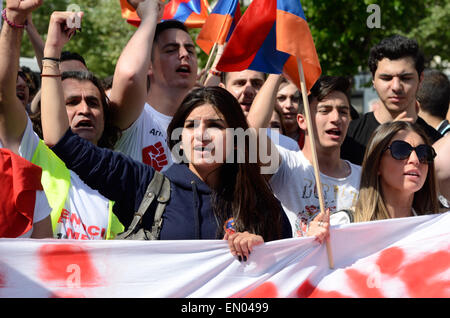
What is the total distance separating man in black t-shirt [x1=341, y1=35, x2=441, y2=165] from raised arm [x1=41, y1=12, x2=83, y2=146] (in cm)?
233

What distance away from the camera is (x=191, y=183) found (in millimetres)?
3174

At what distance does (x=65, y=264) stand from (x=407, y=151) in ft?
5.99

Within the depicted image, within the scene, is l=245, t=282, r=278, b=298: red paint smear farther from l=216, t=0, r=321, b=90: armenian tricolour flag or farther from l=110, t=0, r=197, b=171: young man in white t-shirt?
l=110, t=0, r=197, b=171: young man in white t-shirt

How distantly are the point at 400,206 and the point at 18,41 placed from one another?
6.95 ft

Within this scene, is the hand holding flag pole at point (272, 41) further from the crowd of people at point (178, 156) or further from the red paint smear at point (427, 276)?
the red paint smear at point (427, 276)

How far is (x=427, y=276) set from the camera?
309cm

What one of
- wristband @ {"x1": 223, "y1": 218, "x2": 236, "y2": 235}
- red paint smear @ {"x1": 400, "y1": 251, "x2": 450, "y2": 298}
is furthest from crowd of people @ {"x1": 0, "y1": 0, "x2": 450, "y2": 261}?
red paint smear @ {"x1": 400, "y1": 251, "x2": 450, "y2": 298}

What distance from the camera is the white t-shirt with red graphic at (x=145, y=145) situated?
13.1 ft

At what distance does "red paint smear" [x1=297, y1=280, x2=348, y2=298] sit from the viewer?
2991mm

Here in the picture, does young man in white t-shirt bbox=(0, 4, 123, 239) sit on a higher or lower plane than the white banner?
higher

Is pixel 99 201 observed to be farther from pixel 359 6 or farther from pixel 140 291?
pixel 359 6

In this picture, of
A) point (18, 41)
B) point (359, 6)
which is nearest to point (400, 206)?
point (18, 41)

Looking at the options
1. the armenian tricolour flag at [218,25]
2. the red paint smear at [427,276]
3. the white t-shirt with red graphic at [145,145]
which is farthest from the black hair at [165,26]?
the red paint smear at [427,276]

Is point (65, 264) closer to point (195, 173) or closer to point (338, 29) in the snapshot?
point (195, 173)
